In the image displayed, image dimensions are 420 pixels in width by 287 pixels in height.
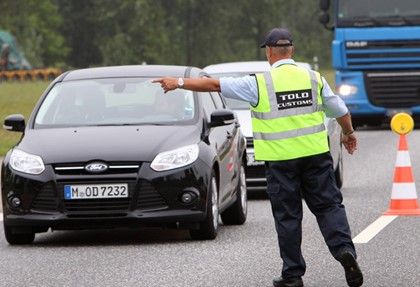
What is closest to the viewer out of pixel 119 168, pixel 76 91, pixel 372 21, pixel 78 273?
pixel 78 273

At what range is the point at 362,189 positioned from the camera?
18.5 meters

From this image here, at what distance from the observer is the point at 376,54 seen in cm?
3045

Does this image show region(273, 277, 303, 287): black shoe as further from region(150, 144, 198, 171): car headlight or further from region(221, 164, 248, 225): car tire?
region(221, 164, 248, 225): car tire

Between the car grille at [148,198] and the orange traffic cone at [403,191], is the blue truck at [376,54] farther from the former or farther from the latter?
the car grille at [148,198]

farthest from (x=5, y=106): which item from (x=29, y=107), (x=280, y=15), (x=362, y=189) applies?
(x=280, y=15)

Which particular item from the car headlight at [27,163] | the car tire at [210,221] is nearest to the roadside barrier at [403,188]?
→ the car tire at [210,221]

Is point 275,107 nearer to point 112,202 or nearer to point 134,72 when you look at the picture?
point 112,202

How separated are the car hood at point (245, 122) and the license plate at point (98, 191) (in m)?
5.03

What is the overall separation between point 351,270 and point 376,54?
21.4 m

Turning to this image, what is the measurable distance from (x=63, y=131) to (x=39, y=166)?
78 cm

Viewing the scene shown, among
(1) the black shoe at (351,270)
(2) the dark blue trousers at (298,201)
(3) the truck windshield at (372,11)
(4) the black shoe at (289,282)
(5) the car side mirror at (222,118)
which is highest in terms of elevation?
(2) the dark blue trousers at (298,201)

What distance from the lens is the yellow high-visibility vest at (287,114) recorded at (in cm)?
959

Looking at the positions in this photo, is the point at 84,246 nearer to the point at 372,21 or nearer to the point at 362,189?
the point at 362,189

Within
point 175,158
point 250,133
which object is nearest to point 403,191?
point 250,133
